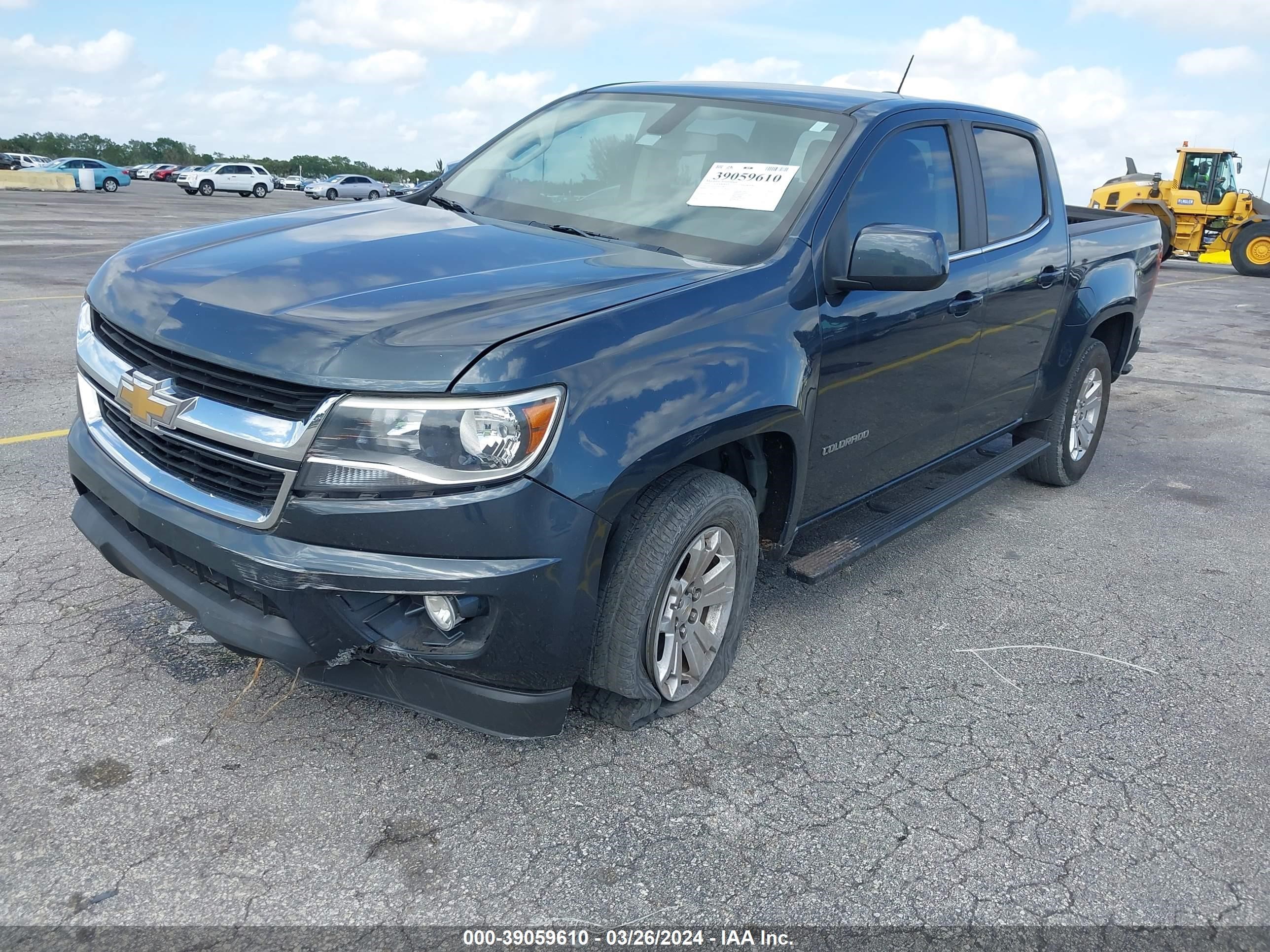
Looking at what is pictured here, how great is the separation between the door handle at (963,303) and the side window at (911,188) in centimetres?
18

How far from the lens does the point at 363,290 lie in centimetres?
268

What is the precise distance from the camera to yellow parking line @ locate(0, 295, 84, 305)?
10.0 m

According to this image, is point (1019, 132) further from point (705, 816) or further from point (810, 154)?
point (705, 816)

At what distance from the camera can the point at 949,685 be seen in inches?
137

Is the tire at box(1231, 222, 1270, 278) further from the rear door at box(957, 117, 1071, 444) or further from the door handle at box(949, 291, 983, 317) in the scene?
the door handle at box(949, 291, 983, 317)

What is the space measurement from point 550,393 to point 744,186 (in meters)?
1.42

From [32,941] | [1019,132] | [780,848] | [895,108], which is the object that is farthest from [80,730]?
[1019,132]

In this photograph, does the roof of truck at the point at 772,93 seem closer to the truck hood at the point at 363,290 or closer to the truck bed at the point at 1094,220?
the truck hood at the point at 363,290

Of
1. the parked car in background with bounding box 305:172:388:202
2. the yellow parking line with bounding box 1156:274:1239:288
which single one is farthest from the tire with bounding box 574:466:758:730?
the parked car in background with bounding box 305:172:388:202

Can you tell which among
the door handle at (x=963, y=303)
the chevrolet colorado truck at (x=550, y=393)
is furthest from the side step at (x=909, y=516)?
the door handle at (x=963, y=303)

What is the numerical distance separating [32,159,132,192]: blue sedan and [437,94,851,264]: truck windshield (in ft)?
153

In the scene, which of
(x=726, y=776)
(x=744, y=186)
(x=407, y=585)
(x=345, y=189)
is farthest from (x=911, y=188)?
(x=345, y=189)

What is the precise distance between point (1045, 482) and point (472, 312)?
4.19m

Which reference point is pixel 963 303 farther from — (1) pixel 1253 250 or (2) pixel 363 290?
(1) pixel 1253 250
